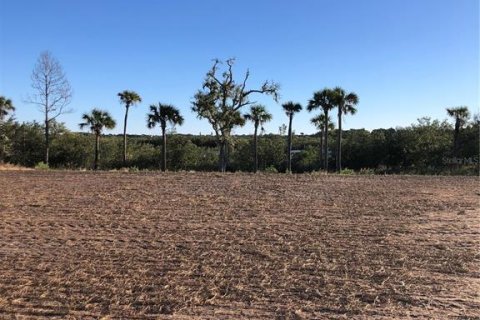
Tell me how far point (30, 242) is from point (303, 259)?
12.4 feet

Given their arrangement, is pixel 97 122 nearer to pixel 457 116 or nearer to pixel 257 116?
pixel 257 116

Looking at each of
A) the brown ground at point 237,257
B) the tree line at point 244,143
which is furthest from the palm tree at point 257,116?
the brown ground at point 237,257

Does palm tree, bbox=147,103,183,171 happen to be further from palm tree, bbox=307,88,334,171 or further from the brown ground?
the brown ground

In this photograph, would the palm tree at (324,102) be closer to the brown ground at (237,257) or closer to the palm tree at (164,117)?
the palm tree at (164,117)

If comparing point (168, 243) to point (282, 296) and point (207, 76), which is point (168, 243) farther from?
point (207, 76)

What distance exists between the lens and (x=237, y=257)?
620 centimetres

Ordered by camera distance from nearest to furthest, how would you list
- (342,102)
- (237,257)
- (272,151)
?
(237,257) < (342,102) < (272,151)

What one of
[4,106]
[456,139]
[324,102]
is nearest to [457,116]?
[456,139]

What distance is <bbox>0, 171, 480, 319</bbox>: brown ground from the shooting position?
449cm

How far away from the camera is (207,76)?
3700 cm

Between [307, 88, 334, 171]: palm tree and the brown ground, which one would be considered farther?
[307, 88, 334, 171]: palm tree

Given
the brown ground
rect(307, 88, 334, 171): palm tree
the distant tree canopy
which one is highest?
rect(307, 88, 334, 171): palm tree

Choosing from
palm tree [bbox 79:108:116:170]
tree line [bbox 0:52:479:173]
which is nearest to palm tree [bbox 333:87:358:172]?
tree line [bbox 0:52:479:173]

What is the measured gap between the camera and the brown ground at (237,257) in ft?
14.7
